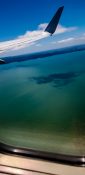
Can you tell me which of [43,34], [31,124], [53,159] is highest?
[43,34]

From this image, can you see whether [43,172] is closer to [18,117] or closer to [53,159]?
[53,159]

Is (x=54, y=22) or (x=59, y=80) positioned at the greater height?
(x=54, y=22)

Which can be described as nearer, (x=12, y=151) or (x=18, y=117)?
(x=12, y=151)

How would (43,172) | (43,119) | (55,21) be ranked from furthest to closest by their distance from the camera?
(43,119) < (55,21) < (43,172)

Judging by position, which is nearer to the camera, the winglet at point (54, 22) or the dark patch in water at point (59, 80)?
the winglet at point (54, 22)

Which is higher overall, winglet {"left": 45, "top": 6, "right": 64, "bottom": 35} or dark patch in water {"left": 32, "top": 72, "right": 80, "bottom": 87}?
winglet {"left": 45, "top": 6, "right": 64, "bottom": 35}

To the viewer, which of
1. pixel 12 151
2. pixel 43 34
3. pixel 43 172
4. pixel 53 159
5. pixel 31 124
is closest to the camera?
pixel 43 172

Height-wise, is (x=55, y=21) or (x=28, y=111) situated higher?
(x=55, y=21)

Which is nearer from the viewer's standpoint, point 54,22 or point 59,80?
point 54,22

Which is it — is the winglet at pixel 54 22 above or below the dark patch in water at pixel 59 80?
above

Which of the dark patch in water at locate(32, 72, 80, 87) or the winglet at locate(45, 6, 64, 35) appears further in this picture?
the dark patch in water at locate(32, 72, 80, 87)

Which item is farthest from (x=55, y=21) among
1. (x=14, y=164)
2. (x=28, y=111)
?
(x=28, y=111)
